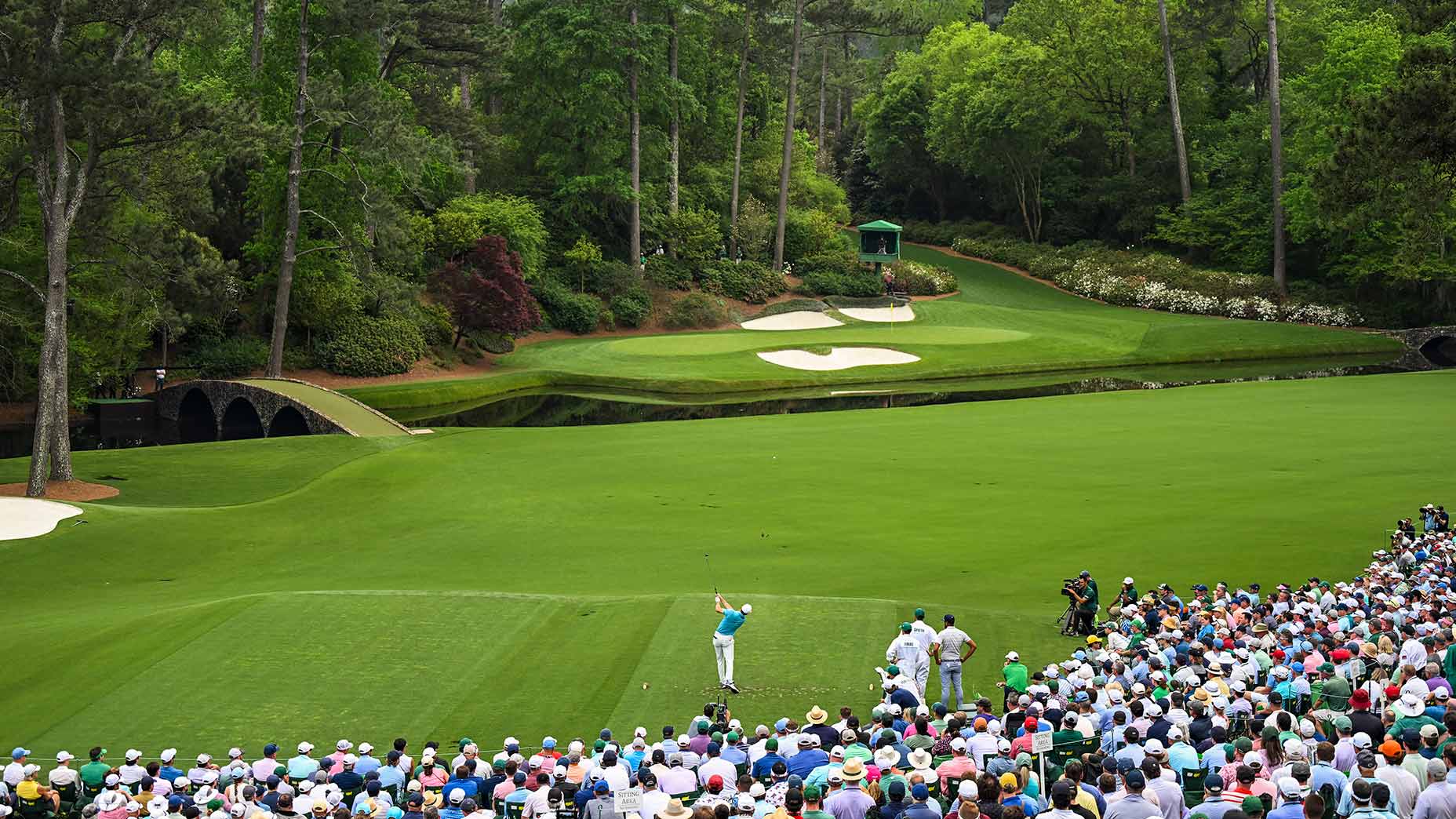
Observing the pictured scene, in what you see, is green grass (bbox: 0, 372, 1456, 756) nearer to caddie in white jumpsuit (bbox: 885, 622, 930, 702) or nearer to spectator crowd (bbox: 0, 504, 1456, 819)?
caddie in white jumpsuit (bbox: 885, 622, 930, 702)

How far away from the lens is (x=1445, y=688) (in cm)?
1284

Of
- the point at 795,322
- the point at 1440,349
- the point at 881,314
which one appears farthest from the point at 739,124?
the point at 1440,349

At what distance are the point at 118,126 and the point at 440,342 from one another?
27.2 m

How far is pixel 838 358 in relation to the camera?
56.0 meters

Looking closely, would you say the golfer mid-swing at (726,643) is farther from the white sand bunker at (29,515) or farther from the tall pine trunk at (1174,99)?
the tall pine trunk at (1174,99)

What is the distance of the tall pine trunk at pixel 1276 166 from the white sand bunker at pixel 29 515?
57.5m

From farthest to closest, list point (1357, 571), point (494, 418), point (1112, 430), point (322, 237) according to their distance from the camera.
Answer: point (322, 237)
point (494, 418)
point (1112, 430)
point (1357, 571)

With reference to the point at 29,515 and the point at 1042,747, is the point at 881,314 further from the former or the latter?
the point at 1042,747

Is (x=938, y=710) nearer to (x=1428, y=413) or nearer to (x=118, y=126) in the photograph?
(x=118, y=126)

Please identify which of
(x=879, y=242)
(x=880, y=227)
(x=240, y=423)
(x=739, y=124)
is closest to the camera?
(x=240, y=423)

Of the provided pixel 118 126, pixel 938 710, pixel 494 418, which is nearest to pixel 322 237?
pixel 494 418

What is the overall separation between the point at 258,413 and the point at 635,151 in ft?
105

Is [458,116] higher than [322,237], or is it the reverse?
[458,116]

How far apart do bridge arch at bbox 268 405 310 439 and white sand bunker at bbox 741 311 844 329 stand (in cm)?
2814
